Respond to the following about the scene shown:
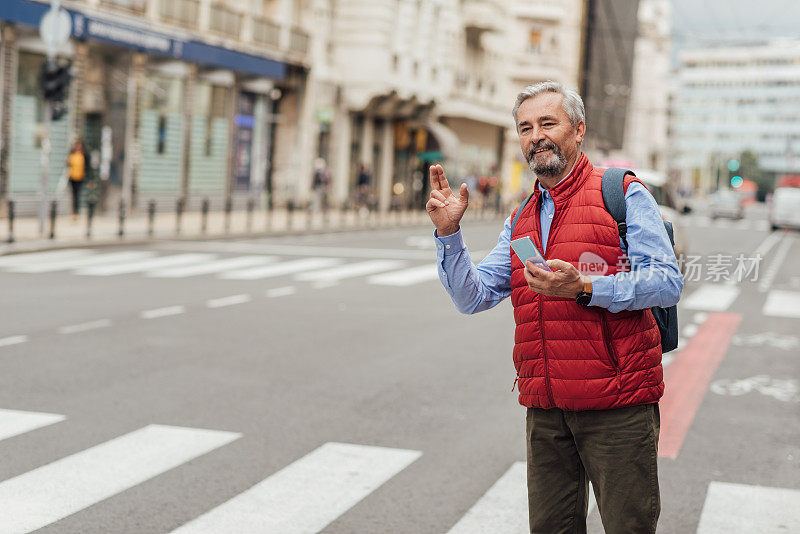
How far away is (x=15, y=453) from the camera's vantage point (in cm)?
657

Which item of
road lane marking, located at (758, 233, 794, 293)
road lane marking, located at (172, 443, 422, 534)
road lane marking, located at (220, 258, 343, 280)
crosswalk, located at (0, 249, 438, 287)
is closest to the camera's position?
road lane marking, located at (172, 443, 422, 534)

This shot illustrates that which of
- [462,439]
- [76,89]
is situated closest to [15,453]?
[462,439]

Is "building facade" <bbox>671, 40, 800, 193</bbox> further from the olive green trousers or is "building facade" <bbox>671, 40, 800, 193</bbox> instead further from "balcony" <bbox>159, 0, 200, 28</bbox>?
the olive green trousers

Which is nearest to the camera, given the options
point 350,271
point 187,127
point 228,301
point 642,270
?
point 642,270

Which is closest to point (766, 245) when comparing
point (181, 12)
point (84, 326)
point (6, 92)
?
point (181, 12)

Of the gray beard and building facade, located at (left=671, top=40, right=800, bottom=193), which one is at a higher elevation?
building facade, located at (left=671, top=40, right=800, bottom=193)

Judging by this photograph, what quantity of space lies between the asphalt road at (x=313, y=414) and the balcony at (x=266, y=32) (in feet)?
72.7

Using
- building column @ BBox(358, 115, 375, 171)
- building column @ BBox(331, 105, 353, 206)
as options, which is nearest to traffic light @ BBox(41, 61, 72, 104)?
building column @ BBox(331, 105, 353, 206)

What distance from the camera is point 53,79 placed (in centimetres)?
2180

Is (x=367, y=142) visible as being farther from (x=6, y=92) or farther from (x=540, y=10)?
(x=540, y=10)

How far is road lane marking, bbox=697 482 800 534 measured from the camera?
223 inches

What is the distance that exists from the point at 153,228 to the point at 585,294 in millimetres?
22899

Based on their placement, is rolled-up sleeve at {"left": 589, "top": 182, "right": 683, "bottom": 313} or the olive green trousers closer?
rolled-up sleeve at {"left": 589, "top": 182, "right": 683, "bottom": 313}

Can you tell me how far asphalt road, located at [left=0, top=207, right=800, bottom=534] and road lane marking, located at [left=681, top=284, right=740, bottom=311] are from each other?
0.68 m
